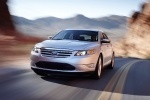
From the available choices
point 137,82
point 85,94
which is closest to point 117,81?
point 137,82

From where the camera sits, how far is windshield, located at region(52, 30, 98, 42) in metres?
10.9

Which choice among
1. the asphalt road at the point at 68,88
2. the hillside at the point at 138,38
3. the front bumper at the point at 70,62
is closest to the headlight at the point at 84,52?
the front bumper at the point at 70,62

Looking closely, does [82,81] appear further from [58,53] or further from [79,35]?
[79,35]

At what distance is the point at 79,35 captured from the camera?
1100 centimetres

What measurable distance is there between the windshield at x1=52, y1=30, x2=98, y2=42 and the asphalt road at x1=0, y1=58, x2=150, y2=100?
140 centimetres

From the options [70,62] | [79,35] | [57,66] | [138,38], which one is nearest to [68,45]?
[70,62]

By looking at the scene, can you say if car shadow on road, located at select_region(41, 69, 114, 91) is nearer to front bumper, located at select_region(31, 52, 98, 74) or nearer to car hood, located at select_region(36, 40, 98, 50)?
front bumper, located at select_region(31, 52, 98, 74)

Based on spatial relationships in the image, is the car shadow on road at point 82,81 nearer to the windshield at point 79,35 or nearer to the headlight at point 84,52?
the headlight at point 84,52

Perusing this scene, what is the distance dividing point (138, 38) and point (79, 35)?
60.5 m

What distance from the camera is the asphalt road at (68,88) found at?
7.18 m

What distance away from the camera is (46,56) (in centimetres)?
918

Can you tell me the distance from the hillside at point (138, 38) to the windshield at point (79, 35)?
5458cm

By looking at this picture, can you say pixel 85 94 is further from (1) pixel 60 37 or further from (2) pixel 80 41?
(1) pixel 60 37

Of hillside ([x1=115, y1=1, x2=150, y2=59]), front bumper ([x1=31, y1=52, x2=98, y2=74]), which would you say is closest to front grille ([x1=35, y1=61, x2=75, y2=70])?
front bumper ([x1=31, y1=52, x2=98, y2=74])
